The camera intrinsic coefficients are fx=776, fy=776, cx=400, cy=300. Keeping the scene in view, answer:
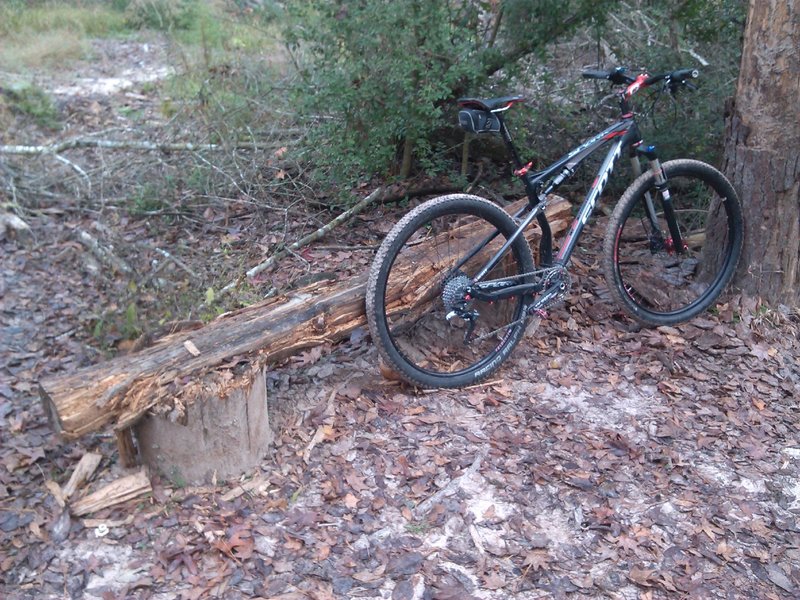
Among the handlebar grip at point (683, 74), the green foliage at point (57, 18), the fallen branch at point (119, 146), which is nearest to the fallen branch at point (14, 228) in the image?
the fallen branch at point (119, 146)

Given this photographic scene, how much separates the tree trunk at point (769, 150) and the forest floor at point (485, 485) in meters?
0.27

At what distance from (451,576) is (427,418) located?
1025 mm

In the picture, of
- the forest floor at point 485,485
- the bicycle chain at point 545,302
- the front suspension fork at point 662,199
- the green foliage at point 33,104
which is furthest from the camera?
the green foliage at point 33,104

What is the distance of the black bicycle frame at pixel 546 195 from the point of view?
4.21 metres

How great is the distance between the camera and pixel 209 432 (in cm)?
350

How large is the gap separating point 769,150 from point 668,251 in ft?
2.77

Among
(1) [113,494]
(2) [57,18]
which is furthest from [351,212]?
(2) [57,18]

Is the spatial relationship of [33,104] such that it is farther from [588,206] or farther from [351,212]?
[588,206]

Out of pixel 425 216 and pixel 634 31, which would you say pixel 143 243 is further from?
pixel 634 31

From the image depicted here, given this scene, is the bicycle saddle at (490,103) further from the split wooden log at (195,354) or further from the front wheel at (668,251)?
the front wheel at (668,251)

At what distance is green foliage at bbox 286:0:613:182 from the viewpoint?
532 cm

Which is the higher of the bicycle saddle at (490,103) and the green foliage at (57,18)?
the green foliage at (57,18)

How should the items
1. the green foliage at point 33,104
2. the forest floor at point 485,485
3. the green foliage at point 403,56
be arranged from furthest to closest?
the green foliage at point 33,104
the green foliage at point 403,56
the forest floor at point 485,485

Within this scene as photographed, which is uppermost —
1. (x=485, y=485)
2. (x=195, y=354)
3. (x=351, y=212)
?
(x=195, y=354)
